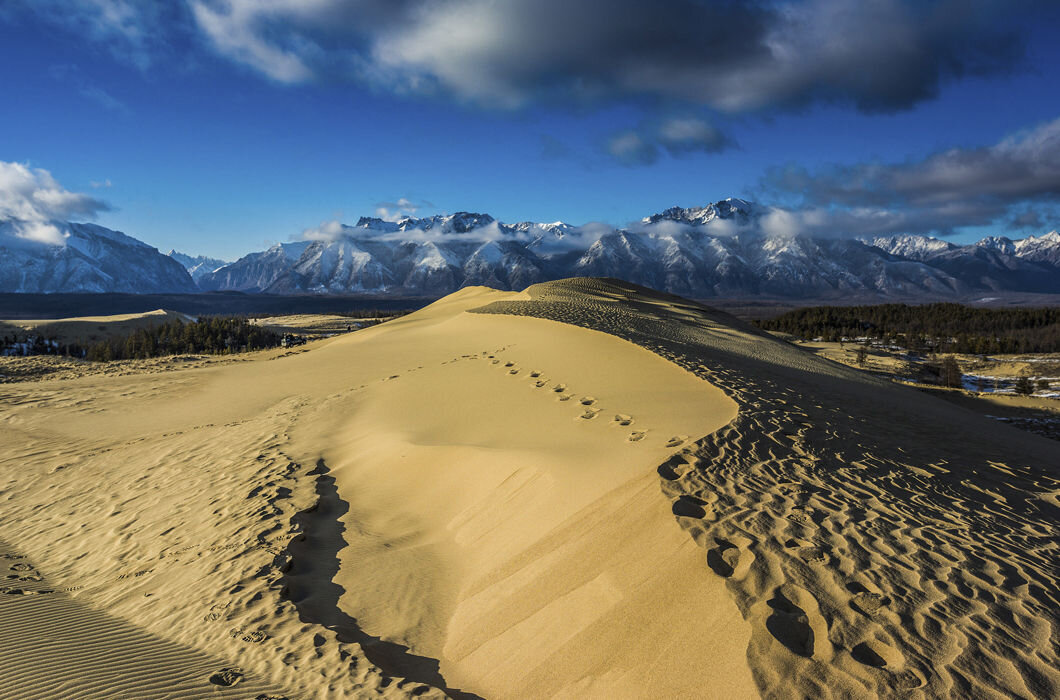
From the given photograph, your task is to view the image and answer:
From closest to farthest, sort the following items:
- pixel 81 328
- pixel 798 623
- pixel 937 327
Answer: pixel 798 623 → pixel 81 328 → pixel 937 327

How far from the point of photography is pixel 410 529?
7996mm

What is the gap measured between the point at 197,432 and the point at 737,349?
760 inches

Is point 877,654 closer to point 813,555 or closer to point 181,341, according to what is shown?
point 813,555

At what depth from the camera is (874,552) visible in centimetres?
544

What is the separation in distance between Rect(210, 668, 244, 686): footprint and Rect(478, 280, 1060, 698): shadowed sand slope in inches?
172

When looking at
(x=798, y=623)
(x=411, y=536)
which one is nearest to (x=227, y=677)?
(x=411, y=536)

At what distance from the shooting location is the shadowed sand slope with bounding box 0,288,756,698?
474cm

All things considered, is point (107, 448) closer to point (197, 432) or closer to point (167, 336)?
point (197, 432)

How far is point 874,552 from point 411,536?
5.76 meters

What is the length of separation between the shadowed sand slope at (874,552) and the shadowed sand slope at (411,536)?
1.40 feet

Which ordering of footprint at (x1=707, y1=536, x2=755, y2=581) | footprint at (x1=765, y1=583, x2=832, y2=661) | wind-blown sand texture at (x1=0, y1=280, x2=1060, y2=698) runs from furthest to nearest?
footprint at (x1=707, y1=536, x2=755, y2=581)
wind-blown sand texture at (x1=0, y1=280, x2=1060, y2=698)
footprint at (x1=765, y1=583, x2=832, y2=661)

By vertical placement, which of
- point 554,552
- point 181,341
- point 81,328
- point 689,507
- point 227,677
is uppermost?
point 689,507

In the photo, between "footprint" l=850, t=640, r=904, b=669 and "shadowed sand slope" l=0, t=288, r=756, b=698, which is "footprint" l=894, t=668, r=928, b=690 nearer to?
"footprint" l=850, t=640, r=904, b=669

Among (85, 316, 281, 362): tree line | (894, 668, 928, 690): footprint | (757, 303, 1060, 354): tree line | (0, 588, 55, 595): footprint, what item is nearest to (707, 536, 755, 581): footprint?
(894, 668, 928, 690): footprint
